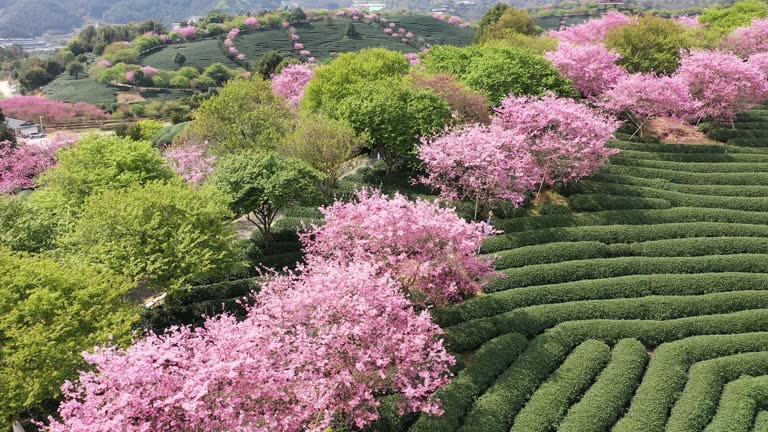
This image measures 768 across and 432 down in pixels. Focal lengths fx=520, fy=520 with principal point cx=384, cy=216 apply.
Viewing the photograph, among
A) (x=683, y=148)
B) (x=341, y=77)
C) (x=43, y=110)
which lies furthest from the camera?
(x=43, y=110)

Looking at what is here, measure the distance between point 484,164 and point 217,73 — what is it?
10091 cm

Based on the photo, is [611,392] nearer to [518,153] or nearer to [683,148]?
[518,153]

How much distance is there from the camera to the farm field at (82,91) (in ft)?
343

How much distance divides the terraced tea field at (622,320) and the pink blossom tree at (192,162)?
20.4 metres

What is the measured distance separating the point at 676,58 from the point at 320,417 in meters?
49.4

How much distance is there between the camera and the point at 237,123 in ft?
125

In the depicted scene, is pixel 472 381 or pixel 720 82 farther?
pixel 720 82

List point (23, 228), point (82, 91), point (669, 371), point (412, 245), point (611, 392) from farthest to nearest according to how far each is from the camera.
Result: point (82, 91) < point (23, 228) < point (412, 245) < point (669, 371) < point (611, 392)

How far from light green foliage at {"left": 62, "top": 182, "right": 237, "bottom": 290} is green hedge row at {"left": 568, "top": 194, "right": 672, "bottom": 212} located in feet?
67.9

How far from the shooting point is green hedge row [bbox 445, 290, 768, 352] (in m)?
21.9

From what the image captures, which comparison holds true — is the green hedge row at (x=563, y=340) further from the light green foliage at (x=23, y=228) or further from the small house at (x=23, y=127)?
the small house at (x=23, y=127)

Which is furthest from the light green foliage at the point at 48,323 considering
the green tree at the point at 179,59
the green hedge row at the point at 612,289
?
the green tree at the point at 179,59

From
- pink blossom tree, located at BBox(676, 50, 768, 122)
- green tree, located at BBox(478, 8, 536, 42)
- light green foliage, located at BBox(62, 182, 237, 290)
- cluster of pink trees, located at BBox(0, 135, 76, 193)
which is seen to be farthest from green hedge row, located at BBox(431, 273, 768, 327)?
green tree, located at BBox(478, 8, 536, 42)

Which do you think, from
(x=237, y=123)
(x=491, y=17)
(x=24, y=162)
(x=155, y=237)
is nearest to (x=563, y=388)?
(x=155, y=237)
